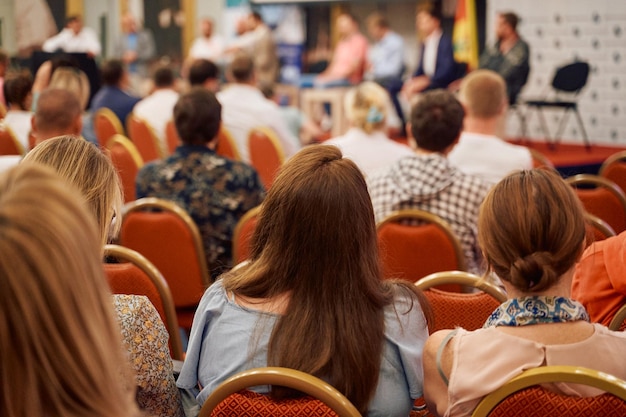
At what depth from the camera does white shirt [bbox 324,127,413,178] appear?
4.58 m

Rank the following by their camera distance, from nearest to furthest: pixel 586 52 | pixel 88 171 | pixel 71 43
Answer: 1. pixel 88 171
2. pixel 586 52
3. pixel 71 43

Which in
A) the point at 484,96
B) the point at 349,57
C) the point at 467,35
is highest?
the point at 467,35

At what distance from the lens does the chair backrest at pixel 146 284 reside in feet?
7.96

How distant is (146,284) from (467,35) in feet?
28.1

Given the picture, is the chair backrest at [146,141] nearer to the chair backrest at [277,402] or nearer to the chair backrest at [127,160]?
the chair backrest at [127,160]

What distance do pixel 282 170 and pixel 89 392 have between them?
3.02 feet

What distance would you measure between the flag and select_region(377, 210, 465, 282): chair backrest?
24.3 feet

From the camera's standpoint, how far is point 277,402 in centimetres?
155

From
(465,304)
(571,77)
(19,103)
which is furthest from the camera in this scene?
(571,77)

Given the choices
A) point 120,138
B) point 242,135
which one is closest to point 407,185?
point 120,138

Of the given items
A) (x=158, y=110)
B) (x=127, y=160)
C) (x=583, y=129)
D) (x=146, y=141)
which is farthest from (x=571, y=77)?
(x=127, y=160)

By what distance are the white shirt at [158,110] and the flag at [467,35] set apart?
442 cm

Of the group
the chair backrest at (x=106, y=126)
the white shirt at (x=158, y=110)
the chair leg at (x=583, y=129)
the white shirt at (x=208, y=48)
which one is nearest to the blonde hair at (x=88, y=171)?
the chair backrest at (x=106, y=126)

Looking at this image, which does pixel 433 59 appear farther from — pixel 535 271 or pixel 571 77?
pixel 535 271
